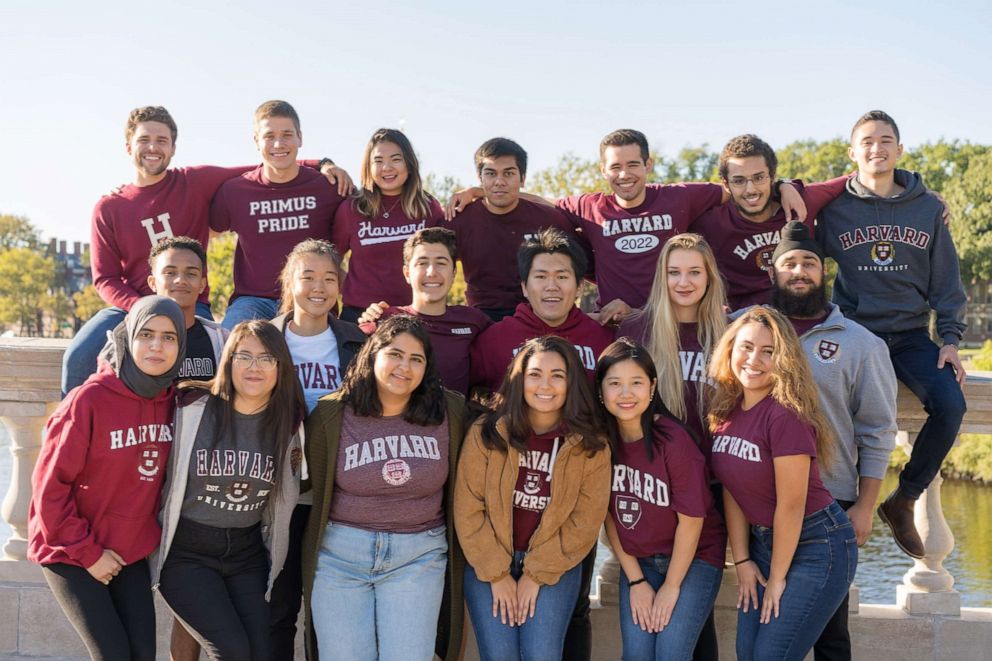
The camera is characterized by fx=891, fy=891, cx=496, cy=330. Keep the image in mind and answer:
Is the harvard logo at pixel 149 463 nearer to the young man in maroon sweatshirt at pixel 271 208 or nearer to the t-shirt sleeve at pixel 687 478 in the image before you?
the young man in maroon sweatshirt at pixel 271 208

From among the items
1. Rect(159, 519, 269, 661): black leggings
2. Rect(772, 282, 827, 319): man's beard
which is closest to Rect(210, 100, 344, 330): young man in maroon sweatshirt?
Rect(159, 519, 269, 661): black leggings

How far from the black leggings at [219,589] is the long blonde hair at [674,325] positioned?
1986 millimetres

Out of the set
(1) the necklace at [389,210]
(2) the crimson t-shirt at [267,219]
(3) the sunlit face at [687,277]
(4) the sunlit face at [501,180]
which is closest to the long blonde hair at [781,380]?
(3) the sunlit face at [687,277]

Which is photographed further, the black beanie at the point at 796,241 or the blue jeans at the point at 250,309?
the blue jeans at the point at 250,309

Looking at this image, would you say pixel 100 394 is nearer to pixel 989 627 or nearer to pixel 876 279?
pixel 876 279

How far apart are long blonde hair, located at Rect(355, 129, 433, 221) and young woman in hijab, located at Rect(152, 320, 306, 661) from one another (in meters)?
1.61

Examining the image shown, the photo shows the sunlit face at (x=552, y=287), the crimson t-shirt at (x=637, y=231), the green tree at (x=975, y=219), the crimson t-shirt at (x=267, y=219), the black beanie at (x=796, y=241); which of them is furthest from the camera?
the green tree at (x=975, y=219)

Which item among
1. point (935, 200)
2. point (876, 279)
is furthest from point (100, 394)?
point (935, 200)

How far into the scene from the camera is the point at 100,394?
3686 millimetres

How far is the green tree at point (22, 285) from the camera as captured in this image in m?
63.6

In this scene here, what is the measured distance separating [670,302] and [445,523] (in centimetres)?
152

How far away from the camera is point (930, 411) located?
14.5 feet

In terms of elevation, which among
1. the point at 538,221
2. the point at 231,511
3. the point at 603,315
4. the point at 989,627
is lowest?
the point at 989,627

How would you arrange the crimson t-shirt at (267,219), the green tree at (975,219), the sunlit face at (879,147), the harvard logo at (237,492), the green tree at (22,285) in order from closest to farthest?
the harvard logo at (237,492) → the sunlit face at (879,147) → the crimson t-shirt at (267,219) → the green tree at (975,219) → the green tree at (22,285)
